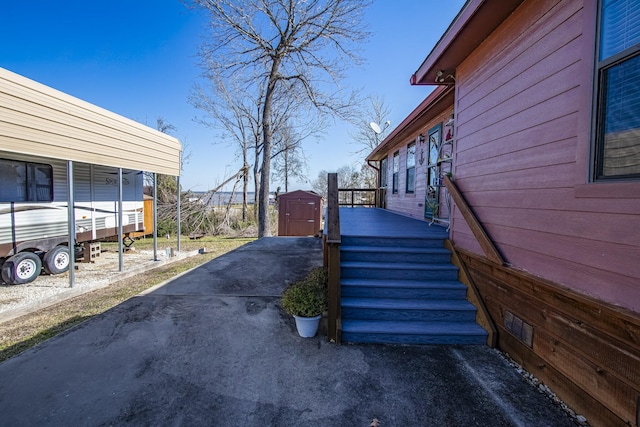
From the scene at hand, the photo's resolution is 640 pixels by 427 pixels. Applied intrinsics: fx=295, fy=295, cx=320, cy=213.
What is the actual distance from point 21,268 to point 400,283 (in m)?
6.76

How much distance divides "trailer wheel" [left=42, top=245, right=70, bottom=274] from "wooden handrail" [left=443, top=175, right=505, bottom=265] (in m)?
7.61

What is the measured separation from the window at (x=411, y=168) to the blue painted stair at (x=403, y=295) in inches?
134

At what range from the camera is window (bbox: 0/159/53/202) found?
5469 millimetres

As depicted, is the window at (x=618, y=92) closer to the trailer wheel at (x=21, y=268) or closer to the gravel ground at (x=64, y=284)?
the gravel ground at (x=64, y=284)

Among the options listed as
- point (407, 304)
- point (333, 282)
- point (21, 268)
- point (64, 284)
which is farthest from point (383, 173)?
point (21, 268)

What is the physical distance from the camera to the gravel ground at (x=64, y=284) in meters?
4.34

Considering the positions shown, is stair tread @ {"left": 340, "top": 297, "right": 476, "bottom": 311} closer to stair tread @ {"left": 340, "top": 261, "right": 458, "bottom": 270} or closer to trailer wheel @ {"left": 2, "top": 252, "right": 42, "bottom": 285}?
stair tread @ {"left": 340, "top": 261, "right": 458, "bottom": 270}

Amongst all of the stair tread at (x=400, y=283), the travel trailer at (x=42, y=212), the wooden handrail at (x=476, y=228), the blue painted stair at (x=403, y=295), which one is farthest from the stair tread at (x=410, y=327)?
the travel trailer at (x=42, y=212)

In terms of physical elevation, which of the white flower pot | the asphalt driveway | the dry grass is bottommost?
the dry grass

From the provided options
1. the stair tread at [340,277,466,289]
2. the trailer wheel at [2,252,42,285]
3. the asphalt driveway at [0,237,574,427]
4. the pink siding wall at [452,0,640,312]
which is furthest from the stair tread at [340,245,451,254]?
the trailer wheel at [2,252,42,285]

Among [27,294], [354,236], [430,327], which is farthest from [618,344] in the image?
[27,294]

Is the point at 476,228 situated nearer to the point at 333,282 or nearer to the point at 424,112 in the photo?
the point at 333,282

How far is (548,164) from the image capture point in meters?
2.14

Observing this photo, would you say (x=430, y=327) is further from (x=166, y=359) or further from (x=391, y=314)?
(x=166, y=359)
